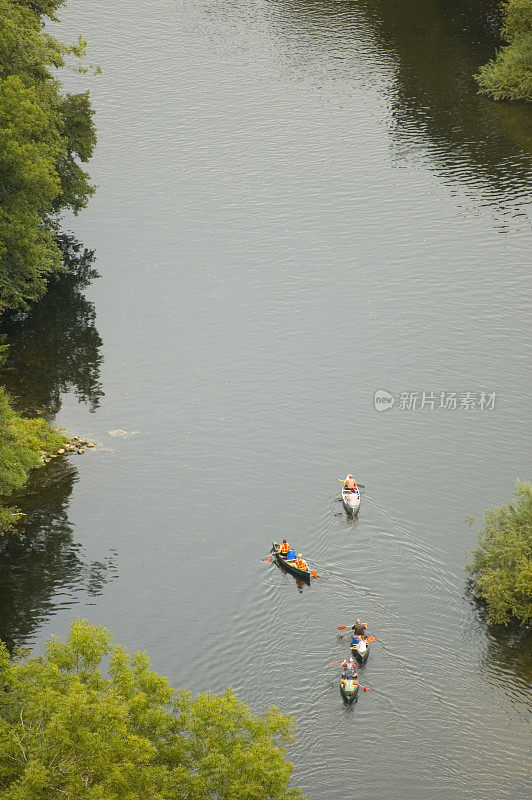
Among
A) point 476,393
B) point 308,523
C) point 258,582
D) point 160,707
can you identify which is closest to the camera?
point 160,707

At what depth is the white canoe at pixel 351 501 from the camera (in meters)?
55.6

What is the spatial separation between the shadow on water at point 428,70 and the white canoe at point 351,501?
3936cm

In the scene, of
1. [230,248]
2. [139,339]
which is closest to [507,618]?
[139,339]

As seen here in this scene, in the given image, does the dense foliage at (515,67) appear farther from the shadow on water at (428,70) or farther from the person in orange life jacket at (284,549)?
the person in orange life jacket at (284,549)

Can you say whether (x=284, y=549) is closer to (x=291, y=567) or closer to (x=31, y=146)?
(x=291, y=567)

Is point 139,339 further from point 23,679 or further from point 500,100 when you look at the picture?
point 500,100

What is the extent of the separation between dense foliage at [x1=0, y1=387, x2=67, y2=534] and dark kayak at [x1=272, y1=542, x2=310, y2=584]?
530 inches

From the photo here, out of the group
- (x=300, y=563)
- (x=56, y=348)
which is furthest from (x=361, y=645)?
(x=56, y=348)

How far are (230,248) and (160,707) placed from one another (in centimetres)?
5240

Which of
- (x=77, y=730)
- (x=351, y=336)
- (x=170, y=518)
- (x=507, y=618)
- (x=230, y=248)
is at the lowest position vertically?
(x=77, y=730)

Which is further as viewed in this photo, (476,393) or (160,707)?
(476,393)

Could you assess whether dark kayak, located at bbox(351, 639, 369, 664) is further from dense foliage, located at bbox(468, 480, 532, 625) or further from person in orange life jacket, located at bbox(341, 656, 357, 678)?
dense foliage, located at bbox(468, 480, 532, 625)

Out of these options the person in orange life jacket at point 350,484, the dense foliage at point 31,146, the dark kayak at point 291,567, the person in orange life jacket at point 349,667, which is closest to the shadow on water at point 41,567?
the dark kayak at point 291,567

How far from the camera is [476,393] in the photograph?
216 feet
